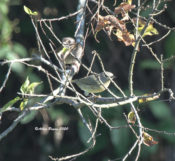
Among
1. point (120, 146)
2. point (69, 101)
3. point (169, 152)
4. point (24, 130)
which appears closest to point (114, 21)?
point (69, 101)

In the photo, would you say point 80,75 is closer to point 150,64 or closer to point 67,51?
point 150,64

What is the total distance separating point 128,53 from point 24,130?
7.08 feet

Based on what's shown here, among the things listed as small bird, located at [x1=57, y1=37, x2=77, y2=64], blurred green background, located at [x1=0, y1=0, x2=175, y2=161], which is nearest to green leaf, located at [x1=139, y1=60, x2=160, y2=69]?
blurred green background, located at [x1=0, y1=0, x2=175, y2=161]

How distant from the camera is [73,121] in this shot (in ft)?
20.6

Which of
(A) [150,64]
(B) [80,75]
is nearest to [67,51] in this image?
(A) [150,64]

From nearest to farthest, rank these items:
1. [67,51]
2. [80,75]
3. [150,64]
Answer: [67,51]
[150,64]
[80,75]

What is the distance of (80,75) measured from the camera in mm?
5922

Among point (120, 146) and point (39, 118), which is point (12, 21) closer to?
point (39, 118)

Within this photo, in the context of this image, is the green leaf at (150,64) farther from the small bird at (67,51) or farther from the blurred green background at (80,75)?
the small bird at (67,51)

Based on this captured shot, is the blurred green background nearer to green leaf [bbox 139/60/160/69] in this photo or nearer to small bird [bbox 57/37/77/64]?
green leaf [bbox 139/60/160/69]

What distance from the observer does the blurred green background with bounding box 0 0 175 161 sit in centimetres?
506

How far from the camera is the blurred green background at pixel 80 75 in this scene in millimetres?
5062

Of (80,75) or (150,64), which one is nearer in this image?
(150,64)

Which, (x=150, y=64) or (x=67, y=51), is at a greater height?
(x=67, y=51)
